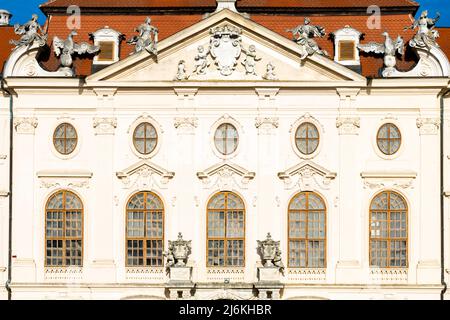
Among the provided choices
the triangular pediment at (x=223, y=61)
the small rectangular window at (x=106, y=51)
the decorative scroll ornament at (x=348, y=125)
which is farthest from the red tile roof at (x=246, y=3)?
the decorative scroll ornament at (x=348, y=125)

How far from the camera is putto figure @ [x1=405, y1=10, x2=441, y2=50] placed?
63469 millimetres

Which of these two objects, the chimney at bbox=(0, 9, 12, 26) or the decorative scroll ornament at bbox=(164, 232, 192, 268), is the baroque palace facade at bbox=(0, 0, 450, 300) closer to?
the decorative scroll ornament at bbox=(164, 232, 192, 268)

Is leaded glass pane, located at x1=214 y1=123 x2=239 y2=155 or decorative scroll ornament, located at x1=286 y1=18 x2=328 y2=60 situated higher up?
decorative scroll ornament, located at x1=286 y1=18 x2=328 y2=60

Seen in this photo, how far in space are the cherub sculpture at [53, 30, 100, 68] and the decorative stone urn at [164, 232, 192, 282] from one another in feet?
24.8

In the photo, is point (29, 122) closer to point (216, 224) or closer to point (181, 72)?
point (181, 72)

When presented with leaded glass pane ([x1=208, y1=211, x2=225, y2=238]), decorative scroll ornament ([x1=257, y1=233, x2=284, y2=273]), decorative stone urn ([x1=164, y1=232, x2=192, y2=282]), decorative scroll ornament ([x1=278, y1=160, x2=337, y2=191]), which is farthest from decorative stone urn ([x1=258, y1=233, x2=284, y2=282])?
decorative stone urn ([x1=164, y1=232, x2=192, y2=282])

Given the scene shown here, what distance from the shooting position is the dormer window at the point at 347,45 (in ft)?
212

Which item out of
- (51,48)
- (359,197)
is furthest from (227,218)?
(51,48)

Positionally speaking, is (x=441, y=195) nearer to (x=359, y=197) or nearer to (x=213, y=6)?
(x=359, y=197)

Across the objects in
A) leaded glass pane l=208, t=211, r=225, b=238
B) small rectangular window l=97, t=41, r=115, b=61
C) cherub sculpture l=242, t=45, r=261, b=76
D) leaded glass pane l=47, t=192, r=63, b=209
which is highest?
small rectangular window l=97, t=41, r=115, b=61

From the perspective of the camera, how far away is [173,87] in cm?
6388

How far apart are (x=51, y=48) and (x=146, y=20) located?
12.7 ft

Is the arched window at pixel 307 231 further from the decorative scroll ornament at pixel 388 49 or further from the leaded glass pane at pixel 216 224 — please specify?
the decorative scroll ornament at pixel 388 49

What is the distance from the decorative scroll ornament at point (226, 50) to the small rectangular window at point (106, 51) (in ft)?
12.5
